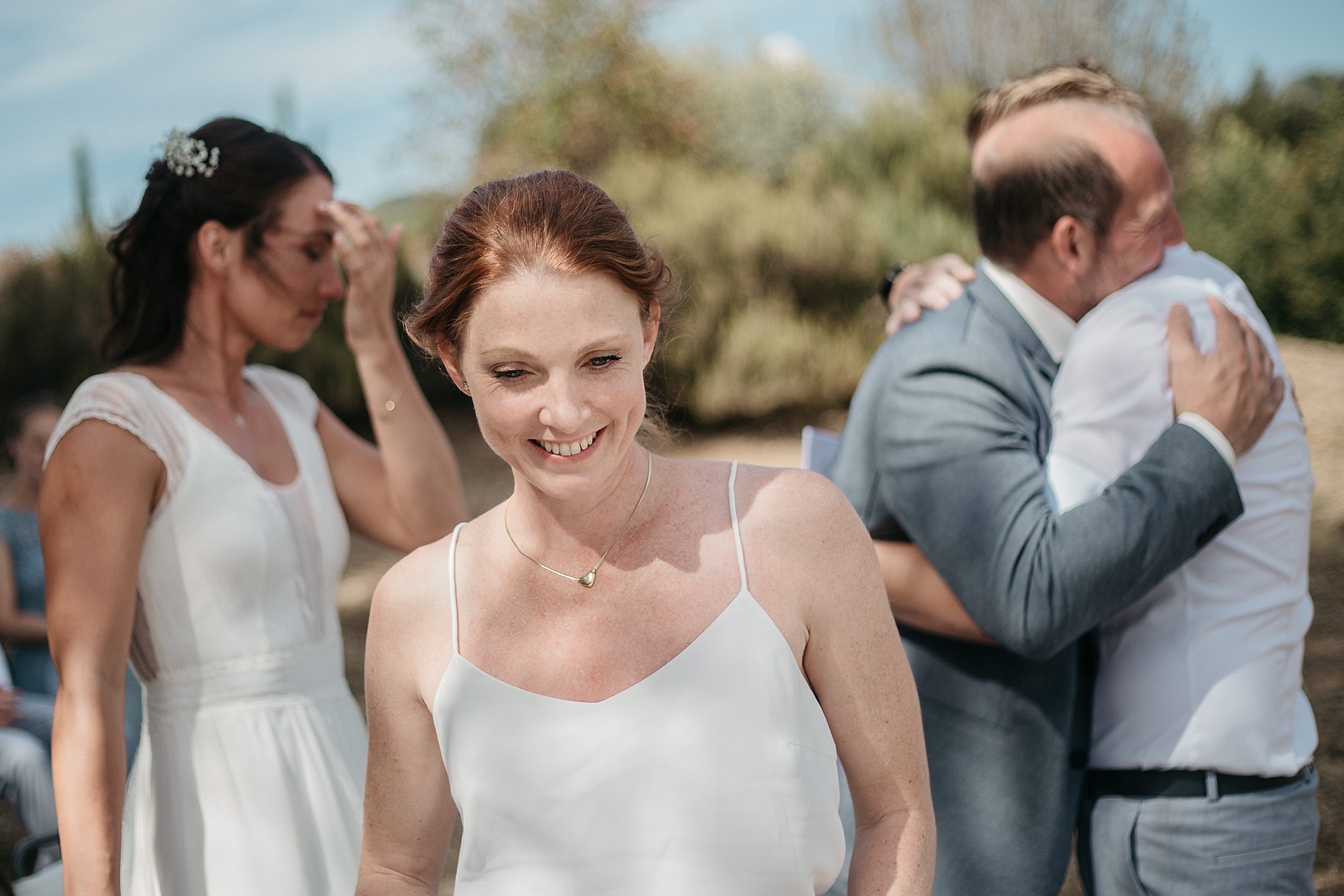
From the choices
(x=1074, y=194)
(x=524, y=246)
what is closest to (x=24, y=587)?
(x=524, y=246)

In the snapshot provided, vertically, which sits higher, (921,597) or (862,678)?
(862,678)

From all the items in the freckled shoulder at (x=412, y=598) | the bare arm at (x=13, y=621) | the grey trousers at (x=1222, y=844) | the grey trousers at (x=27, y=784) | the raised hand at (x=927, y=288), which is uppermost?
the raised hand at (x=927, y=288)

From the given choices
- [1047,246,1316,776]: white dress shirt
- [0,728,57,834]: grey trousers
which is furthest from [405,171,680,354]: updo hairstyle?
[0,728,57,834]: grey trousers

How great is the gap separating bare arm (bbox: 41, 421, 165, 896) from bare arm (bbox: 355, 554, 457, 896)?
1.96ft

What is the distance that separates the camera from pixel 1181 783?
1.92m

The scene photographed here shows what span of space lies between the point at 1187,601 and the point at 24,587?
5071mm

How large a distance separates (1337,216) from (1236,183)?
1.32 m

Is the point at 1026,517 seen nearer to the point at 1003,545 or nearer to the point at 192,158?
the point at 1003,545

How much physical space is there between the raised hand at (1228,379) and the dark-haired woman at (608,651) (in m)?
0.72

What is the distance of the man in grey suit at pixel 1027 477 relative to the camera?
1821mm

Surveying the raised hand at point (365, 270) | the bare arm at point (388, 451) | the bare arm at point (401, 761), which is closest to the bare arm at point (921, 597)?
the bare arm at point (401, 761)

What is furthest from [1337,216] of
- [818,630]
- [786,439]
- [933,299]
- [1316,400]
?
[818,630]

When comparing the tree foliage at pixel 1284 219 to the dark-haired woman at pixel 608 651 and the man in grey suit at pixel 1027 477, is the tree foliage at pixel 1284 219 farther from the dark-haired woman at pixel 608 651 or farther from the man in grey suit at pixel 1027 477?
the dark-haired woman at pixel 608 651

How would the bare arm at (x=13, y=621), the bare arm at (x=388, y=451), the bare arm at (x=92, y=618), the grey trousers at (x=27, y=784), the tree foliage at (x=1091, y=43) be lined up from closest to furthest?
1. the bare arm at (x=92, y=618)
2. the bare arm at (x=388, y=451)
3. the grey trousers at (x=27, y=784)
4. the bare arm at (x=13, y=621)
5. the tree foliage at (x=1091, y=43)
